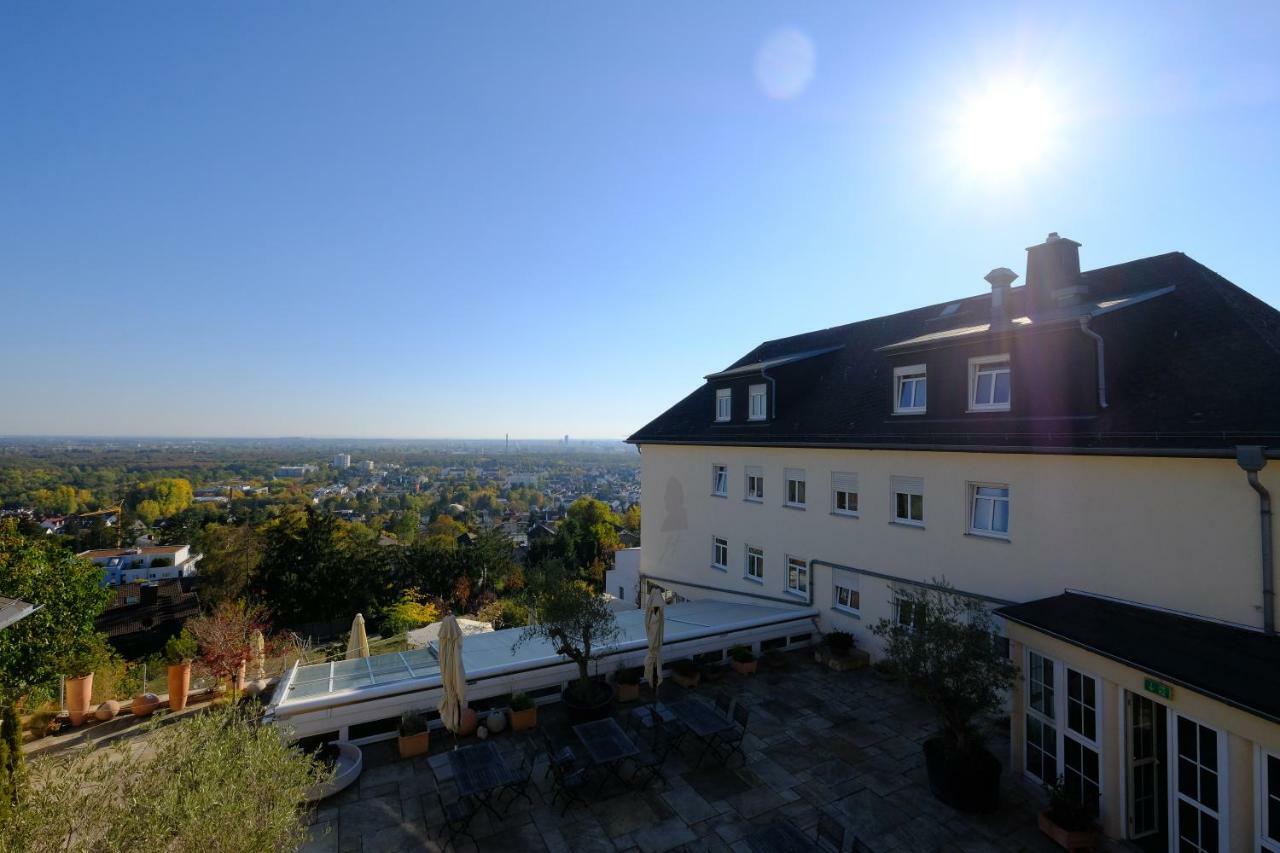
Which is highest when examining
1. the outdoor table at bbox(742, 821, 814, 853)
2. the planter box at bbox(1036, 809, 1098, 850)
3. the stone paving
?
the outdoor table at bbox(742, 821, 814, 853)

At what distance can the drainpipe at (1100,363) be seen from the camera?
34.5 feet

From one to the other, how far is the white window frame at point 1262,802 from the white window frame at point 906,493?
7.23 metres

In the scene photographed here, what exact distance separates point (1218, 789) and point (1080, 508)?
4891mm

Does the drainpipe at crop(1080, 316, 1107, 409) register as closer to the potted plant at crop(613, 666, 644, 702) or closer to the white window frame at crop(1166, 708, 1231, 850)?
the white window frame at crop(1166, 708, 1231, 850)

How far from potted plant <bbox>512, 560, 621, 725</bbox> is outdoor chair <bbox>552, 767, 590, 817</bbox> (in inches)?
74.0

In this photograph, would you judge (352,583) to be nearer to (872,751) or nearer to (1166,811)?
(872,751)

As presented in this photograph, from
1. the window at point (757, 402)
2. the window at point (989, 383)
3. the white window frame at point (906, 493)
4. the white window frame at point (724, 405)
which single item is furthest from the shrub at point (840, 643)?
the white window frame at point (724, 405)

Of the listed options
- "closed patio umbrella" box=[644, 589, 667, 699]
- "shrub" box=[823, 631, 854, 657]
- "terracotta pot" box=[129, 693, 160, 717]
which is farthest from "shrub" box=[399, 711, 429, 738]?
"shrub" box=[823, 631, 854, 657]

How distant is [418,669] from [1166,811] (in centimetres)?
1176

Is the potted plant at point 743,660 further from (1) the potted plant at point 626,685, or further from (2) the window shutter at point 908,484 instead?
(2) the window shutter at point 908,484

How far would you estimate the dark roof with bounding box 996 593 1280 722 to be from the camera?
6.21 meters

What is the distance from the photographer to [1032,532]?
Answer: 35.9 ft

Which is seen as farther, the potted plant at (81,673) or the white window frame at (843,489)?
the white window frame at (843,489)

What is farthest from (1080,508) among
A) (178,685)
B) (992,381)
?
(178,685)
